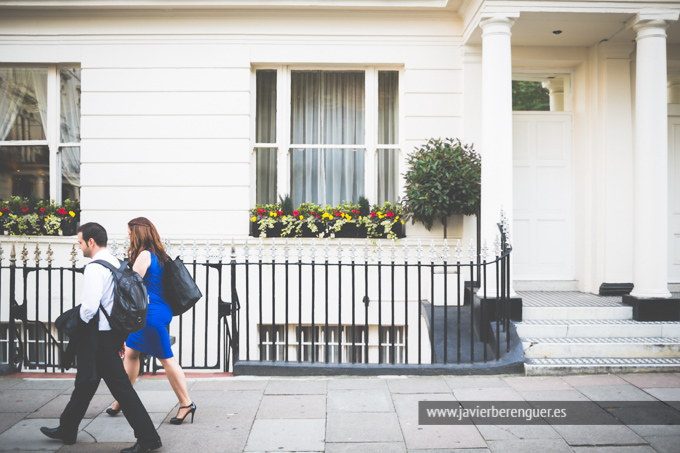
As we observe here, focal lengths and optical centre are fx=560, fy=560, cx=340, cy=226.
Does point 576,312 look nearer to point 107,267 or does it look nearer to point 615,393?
point 615,393

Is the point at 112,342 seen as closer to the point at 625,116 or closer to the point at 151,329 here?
the point at 151,329

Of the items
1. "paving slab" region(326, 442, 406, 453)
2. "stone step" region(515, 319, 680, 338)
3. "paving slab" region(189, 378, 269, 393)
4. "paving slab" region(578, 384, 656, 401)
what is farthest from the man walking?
"stone step" region(515, 319, 680, 338)

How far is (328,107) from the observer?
28.2 ft

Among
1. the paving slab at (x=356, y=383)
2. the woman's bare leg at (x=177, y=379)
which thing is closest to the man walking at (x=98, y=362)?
the woman's bare leg at (x=177, y=379)

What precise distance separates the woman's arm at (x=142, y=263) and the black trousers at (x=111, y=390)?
21.3 inches

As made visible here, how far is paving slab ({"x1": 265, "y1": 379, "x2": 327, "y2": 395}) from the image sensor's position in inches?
212

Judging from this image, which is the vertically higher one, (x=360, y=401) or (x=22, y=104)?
(x=22, y=104)

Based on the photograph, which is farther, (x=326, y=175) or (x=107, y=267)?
(x=326, y=175)

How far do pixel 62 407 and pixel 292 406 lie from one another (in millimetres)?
2040

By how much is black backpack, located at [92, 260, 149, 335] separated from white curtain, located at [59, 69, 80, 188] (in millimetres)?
5231

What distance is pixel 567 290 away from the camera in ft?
27.3

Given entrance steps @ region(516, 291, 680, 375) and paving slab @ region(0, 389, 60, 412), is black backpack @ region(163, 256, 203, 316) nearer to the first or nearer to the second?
paving slab @ region(0, 389, 60, 412)

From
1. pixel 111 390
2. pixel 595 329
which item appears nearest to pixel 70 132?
pixel 111 390

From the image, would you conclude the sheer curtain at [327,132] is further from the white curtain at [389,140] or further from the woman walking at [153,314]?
the woman walking at [153,314]
